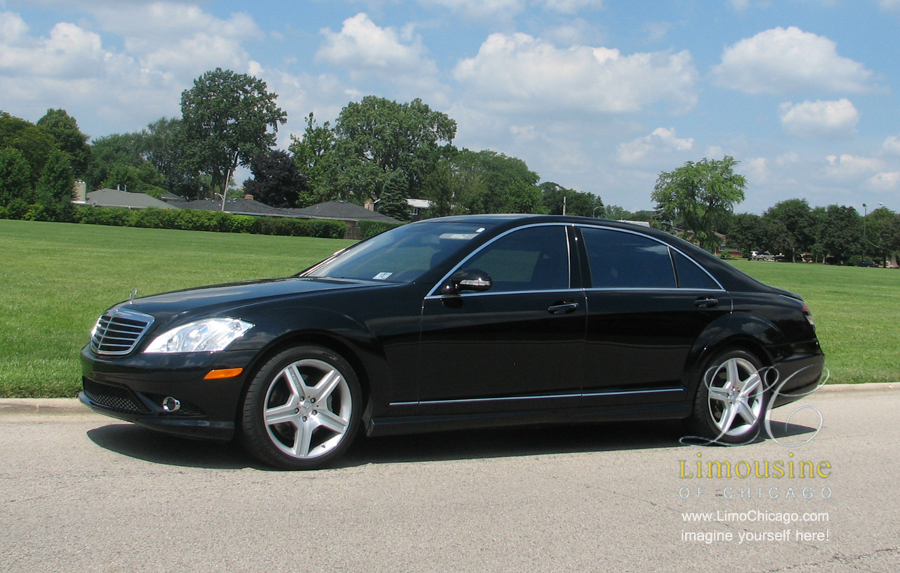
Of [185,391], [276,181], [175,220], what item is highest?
[276,181]

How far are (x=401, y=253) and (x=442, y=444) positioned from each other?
56.1 inches

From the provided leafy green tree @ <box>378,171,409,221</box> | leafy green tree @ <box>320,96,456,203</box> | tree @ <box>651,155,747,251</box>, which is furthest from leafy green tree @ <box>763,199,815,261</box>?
leafy green tree @ <box>378,171,409,221</box>

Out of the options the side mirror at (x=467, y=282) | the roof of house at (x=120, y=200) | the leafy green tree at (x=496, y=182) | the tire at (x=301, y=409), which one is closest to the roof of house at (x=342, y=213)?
the leafy green tree at (x=496, y=182)

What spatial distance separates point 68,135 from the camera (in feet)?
481

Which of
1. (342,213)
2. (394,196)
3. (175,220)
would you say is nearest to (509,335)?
(175,220)

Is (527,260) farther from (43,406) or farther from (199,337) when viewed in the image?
(43,406)

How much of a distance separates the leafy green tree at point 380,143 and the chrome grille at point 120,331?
11619cm

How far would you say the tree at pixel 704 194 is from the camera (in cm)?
12106

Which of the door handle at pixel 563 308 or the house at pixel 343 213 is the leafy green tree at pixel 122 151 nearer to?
the house at pixel 343 213

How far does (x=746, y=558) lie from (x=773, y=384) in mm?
2852

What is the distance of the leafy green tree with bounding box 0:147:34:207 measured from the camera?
86.4m

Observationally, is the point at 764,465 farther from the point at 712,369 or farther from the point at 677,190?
the point at 677,190

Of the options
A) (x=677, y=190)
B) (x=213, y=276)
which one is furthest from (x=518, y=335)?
(x=677, y=190)

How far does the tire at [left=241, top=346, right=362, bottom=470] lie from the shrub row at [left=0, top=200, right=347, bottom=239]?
262 ft
